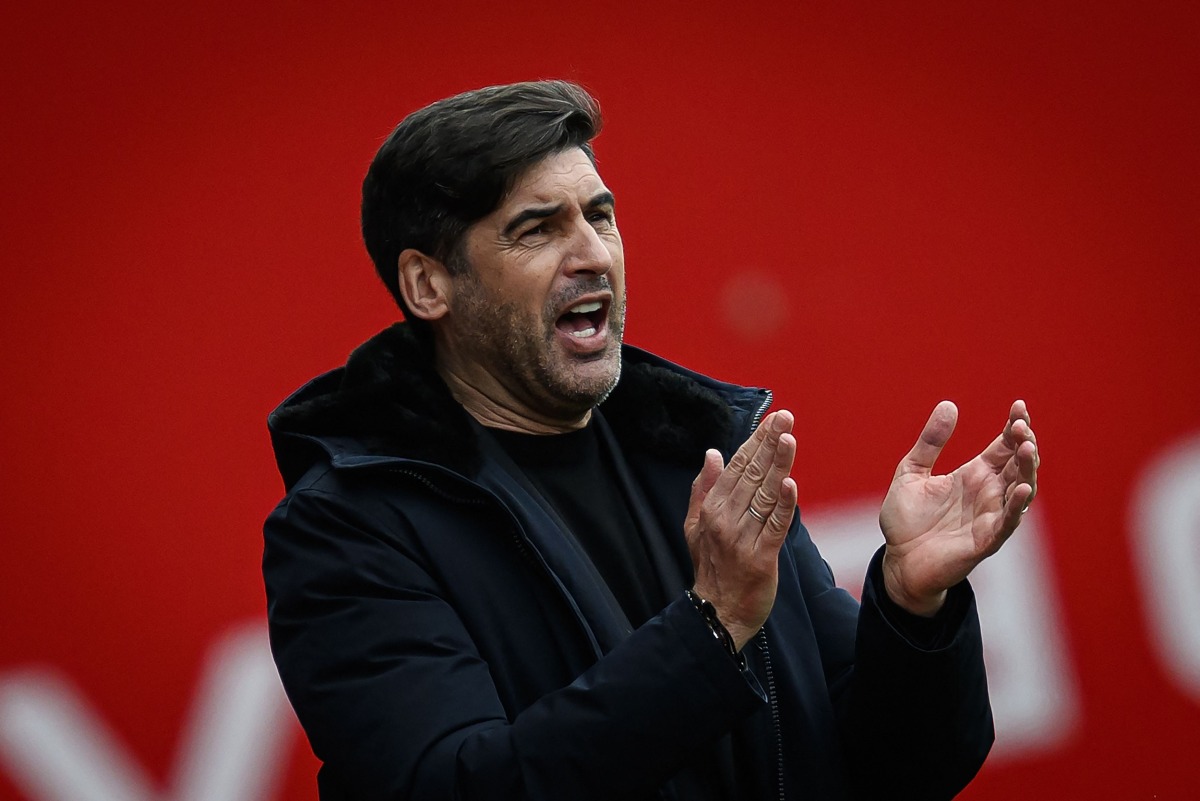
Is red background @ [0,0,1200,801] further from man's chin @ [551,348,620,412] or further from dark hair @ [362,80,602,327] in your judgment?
man's chin @ [551,348,620,412]

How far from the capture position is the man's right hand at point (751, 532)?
1438mm

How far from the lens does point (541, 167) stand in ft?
5.82

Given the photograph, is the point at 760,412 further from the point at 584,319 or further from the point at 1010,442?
the point at 1010,442

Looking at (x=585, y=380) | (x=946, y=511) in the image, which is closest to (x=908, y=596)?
(x=946, y=511)

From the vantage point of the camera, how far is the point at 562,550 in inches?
62.7

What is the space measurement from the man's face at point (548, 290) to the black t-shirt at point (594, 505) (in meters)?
0.05

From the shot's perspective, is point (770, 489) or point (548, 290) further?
point (548, 290)

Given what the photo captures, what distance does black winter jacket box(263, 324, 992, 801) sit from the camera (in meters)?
1.40

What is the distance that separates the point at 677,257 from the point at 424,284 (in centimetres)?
116

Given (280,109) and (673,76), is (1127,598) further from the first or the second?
(280,109)

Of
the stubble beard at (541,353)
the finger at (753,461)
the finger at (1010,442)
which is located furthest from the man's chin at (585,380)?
the finger at (1010,442)

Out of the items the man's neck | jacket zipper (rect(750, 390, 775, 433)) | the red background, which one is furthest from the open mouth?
the red background

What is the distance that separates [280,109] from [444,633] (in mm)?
1621

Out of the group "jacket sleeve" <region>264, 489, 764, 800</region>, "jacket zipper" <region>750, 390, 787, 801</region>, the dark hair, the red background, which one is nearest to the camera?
"jacket sleeve" <region>264, 489, 764, 800</region>
